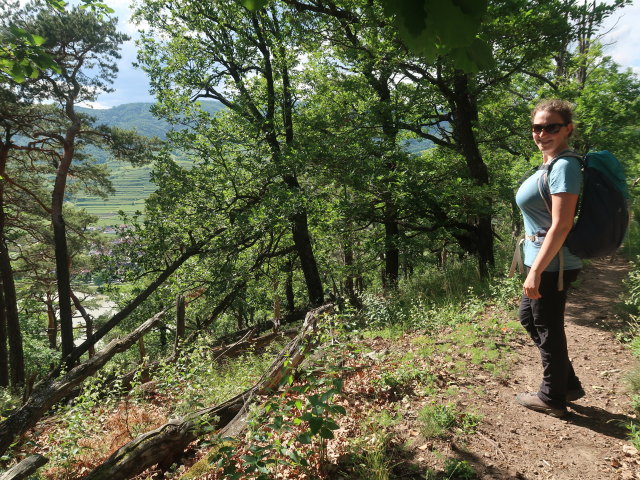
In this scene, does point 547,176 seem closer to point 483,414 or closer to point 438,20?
point 438,20

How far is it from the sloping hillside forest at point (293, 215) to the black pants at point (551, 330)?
539 millimetres

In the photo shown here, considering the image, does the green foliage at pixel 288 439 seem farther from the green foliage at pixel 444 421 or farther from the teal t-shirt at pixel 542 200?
the teal t-shirt at pixel 542 200

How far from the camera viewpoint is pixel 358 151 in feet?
29.0

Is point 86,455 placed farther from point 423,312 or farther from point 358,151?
point 358,151

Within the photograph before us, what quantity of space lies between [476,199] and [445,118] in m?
3.61

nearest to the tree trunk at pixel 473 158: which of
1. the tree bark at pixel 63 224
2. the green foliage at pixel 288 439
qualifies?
the green foliage at pixel 288 439

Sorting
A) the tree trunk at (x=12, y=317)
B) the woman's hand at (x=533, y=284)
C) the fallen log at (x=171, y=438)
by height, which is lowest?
the tree trunk at (x=12, y=317)

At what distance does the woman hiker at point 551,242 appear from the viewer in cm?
241

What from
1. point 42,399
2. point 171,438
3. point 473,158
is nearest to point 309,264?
point 473,158

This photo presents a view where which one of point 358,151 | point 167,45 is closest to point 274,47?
point 167,45

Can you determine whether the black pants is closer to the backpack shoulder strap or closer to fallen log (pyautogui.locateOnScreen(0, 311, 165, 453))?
the backpack shoulder strap

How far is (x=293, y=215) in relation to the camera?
10.4 m

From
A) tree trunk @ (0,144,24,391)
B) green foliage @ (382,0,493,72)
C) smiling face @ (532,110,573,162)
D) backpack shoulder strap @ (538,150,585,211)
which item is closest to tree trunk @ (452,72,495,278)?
smiling face @ (532,110,573,162)

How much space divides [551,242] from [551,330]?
80 centimetres
